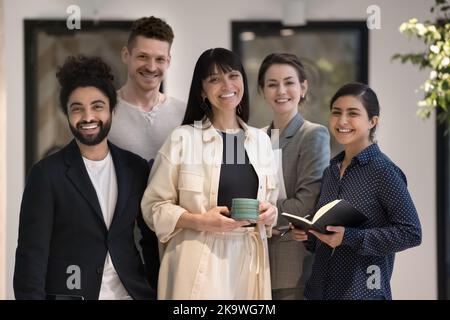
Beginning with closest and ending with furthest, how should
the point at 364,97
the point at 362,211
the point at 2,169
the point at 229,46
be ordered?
the point at 362,211 → the point at 364,97 → the point at 2,169 → the point at 229,46

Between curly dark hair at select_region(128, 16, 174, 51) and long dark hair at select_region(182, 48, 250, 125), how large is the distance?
0.24m

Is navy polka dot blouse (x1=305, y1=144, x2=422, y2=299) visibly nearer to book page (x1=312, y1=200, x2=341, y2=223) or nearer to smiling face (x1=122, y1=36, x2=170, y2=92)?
book page (x1=312, y1=200, x2=341, y2=223)

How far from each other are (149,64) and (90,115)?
0.36 metres

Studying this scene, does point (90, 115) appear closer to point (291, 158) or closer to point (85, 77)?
point (85, 77)

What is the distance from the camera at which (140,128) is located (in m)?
3.44

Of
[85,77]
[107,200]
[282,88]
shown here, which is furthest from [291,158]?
[85,77]

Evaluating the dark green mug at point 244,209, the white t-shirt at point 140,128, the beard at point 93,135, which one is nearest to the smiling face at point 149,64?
the white t-shirt at point 140,128

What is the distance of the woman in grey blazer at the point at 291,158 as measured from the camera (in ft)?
11.1

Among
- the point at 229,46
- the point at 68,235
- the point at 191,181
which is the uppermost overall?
the point at 229,46

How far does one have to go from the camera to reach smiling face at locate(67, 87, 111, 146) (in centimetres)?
334

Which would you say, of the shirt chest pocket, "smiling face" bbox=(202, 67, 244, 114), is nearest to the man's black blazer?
the shirt chest pocket

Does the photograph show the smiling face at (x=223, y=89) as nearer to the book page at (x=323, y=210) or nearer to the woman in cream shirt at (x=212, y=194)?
the woman in cream shirt at (x=212, y=194)

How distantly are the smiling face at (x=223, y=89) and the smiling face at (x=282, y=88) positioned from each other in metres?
0.22

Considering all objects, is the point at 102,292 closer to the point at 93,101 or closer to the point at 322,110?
the point at 93,101
